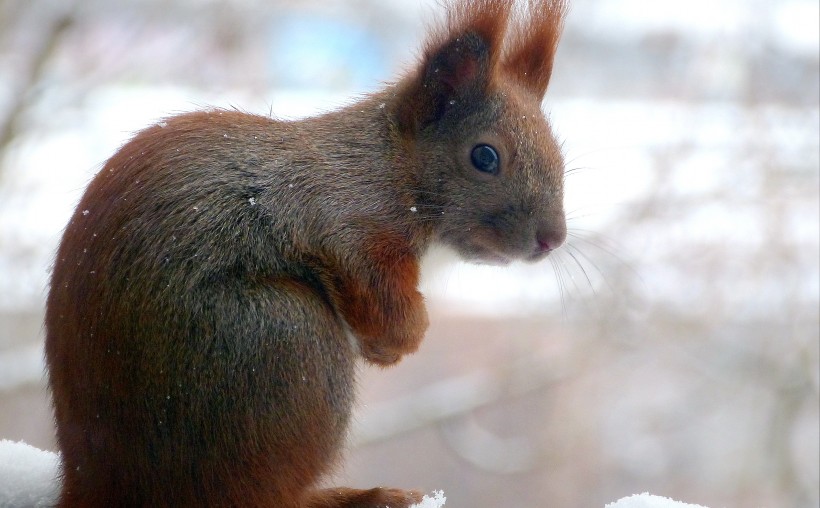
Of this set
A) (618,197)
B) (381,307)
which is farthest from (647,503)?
(618,197)

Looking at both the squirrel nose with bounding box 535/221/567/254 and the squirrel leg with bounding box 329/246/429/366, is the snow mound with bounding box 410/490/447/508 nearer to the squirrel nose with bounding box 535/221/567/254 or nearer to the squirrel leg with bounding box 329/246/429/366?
the squirrel leg with bounding box 329/246/429/366

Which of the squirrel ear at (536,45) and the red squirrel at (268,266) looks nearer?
the red squirrel at (268,266)

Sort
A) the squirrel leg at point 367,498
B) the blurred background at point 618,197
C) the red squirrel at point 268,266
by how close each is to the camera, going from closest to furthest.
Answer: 1. the red squirrel at point 268,266
2. the squirrel leg at point 367,498
3. the blurred background at point 618,197

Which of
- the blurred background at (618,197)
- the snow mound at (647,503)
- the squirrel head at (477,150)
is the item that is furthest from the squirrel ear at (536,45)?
the blurred background at (618,197)

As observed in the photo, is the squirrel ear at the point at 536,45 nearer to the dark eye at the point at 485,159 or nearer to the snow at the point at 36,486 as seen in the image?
the dark eye at the point at 485,159

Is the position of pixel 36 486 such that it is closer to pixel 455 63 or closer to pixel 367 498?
pixel 367 498
